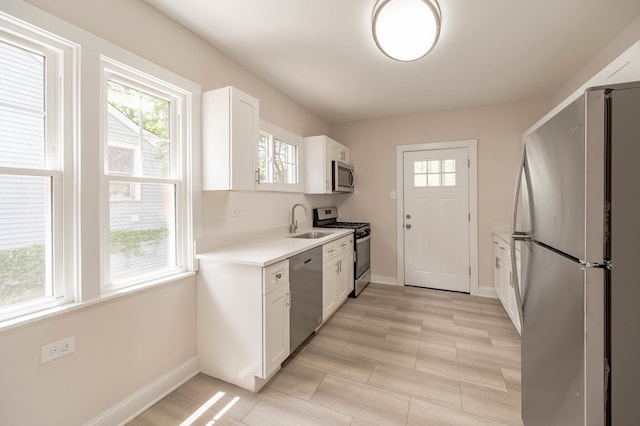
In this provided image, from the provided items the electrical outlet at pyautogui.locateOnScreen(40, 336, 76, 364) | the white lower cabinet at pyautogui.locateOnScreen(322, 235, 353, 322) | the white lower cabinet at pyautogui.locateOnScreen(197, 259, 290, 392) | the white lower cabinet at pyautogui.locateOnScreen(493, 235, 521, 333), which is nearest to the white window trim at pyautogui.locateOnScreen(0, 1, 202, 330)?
the electrical outlet at pyautogui.locateOnScreen(40, 336, 76, 364)

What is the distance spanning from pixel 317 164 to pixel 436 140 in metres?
1.80

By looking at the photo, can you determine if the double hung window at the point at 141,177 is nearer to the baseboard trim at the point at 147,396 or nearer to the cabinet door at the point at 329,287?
the baseboard trim at the point at 147,396

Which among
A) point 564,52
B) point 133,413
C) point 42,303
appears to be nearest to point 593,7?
point 564,52

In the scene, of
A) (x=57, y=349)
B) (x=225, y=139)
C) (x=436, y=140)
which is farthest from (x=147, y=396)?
(x=436, y=140)

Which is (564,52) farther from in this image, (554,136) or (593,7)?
(554,136)

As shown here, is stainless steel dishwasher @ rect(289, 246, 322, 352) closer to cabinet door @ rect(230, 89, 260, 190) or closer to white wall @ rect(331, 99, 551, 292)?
cabinet door @ rect(230, 89, 260, 190)

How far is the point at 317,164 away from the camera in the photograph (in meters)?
3.64

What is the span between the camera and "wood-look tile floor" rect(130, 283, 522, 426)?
165 cm

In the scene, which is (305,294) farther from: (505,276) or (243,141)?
(505,276)

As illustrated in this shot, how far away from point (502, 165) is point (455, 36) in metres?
2.19

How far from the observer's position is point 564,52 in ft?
7.78

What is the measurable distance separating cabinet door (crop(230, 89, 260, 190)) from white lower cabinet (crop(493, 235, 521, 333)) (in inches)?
99.6

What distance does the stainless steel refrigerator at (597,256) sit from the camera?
31.4 inches

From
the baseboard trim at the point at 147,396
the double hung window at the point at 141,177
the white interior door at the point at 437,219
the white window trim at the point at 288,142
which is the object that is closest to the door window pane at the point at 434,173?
the white interior door at the point at 437,219
